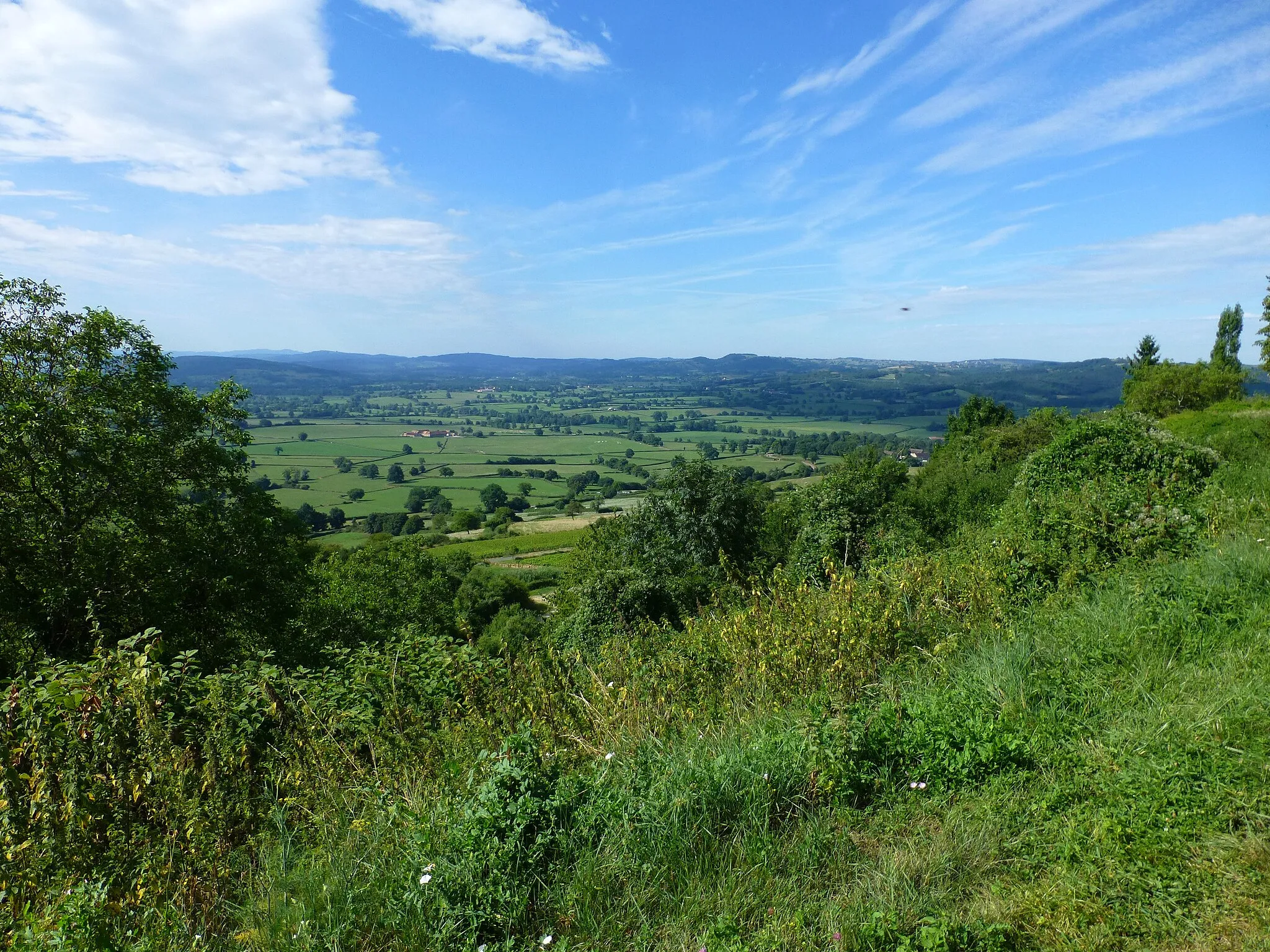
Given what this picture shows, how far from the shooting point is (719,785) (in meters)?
3.23

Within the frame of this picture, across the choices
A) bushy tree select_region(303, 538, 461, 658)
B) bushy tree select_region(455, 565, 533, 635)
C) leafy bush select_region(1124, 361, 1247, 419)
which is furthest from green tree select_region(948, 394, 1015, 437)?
bushy tree select_region(303, 538, 461, 658)

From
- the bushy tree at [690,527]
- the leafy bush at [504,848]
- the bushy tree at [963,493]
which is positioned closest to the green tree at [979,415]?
the bushy tree at [963,493]

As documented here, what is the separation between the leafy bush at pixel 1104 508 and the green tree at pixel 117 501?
39.3 ft

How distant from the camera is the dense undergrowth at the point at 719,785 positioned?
262 cm

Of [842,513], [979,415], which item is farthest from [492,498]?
[842,513]

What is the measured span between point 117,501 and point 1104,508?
14535mm

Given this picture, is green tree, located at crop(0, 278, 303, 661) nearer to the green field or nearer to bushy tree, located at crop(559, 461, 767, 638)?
bushy tree, located at crop(559, 461, 767, 638)

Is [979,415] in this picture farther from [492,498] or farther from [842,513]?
[492,498]

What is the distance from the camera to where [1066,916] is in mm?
2510

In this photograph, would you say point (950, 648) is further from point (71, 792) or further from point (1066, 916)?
point (71, 792)

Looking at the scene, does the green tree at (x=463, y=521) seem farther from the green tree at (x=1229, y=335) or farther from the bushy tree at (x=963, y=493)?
the green tree at (x=1229, y=335)

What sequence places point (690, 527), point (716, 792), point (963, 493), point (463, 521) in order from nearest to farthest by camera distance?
point (716, 792) → point (963, 493) → point (690, 527) → point (463, 521)

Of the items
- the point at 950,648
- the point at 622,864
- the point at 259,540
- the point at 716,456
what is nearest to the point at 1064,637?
the point at 950,648

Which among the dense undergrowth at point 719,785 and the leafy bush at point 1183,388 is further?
the leafy bush at point 1183,388
